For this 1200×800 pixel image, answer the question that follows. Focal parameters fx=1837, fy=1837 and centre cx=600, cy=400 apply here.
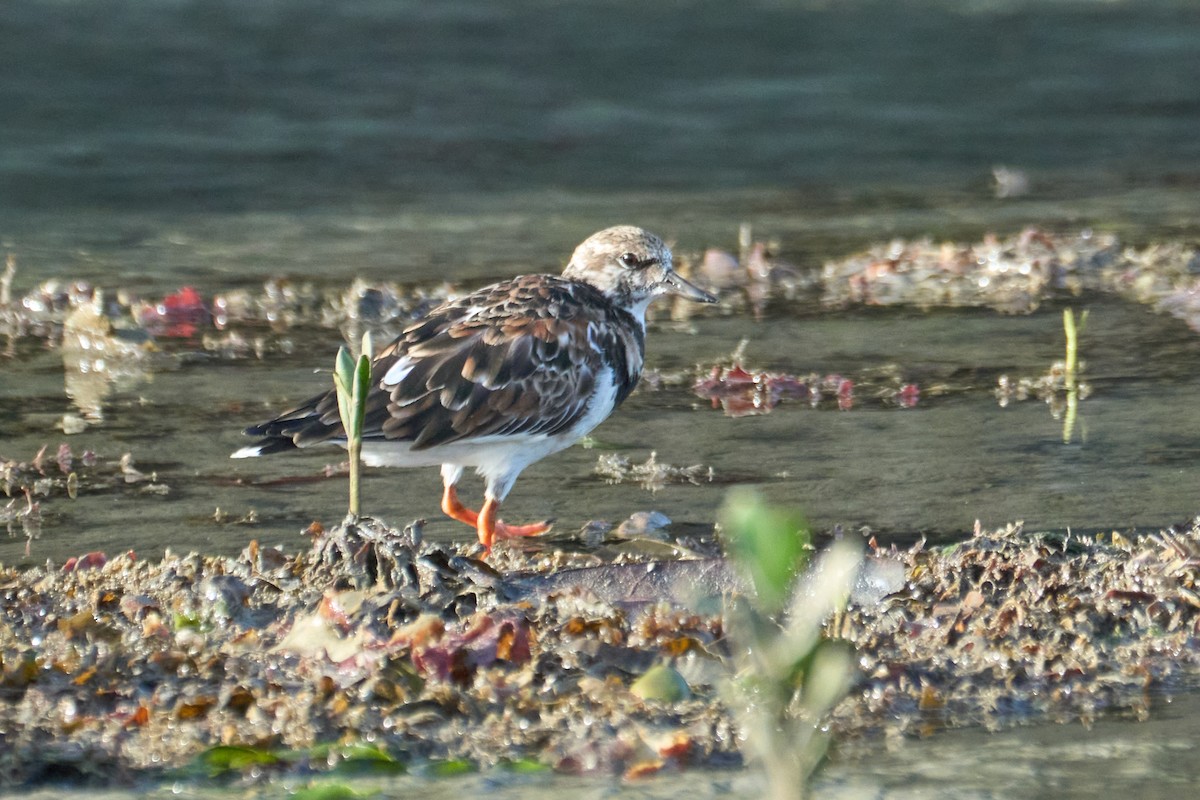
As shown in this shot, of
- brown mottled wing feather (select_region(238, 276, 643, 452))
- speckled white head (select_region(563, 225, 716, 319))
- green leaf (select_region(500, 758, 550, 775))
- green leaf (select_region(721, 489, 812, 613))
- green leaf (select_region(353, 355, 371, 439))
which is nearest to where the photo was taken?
green leaf (select_region(721, 489, 812, 613))

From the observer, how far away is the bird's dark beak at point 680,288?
251 inches

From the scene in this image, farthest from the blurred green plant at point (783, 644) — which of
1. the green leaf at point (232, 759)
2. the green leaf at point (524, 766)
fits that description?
the green leaf at point (232, 759)

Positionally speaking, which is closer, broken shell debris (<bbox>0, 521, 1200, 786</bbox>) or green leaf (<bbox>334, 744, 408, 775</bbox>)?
green leaf (<bbox>334, 744, 408, 775</bbox>)

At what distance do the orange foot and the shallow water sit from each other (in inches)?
3.5

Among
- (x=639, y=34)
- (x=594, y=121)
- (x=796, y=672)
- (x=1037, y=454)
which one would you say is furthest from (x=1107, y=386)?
(x=639, y=34)

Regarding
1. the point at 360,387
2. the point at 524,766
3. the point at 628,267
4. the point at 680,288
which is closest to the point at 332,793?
the point at 524,766

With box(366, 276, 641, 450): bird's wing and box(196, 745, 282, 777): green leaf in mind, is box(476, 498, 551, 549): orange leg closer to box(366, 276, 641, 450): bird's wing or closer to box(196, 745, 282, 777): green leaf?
box(366, 276, 641, 450): bird's wing

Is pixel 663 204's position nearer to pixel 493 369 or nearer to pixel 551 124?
pixel 551 124

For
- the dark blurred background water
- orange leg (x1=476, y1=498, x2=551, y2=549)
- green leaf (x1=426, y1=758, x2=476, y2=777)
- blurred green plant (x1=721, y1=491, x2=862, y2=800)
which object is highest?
the dark blurred background water

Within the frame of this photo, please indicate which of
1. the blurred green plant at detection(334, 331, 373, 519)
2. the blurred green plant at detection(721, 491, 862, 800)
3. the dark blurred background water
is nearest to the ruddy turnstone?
the blurred green plant at detection(334, 331, 373, 519)

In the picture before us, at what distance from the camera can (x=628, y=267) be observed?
249 inches

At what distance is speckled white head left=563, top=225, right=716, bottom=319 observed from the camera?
6320 mm

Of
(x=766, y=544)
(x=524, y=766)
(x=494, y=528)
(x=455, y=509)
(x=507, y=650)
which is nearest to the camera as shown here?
(x=766, y=544)

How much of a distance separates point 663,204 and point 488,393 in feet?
19.7
